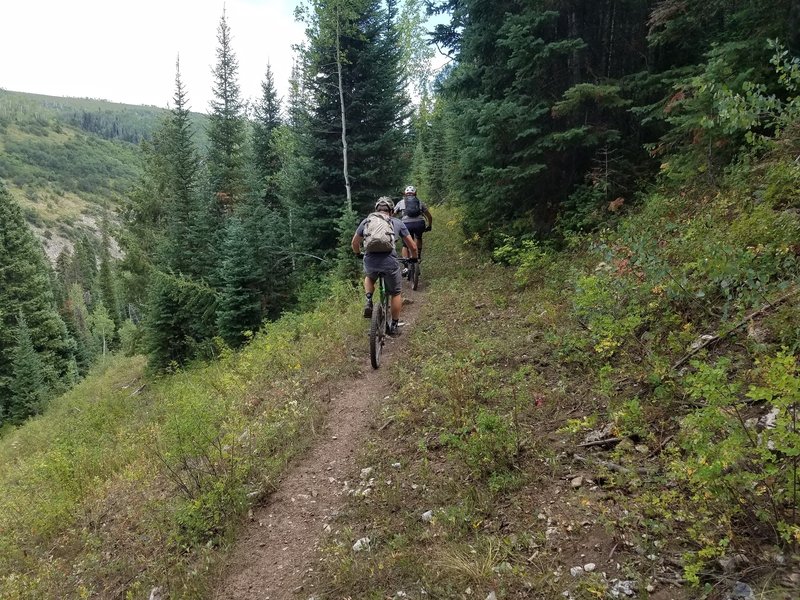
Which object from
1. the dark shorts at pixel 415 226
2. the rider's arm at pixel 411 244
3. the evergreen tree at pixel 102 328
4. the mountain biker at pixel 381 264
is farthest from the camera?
the evergreen tree at pixel 102 328

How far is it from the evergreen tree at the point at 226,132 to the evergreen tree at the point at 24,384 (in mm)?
Answer: 17417

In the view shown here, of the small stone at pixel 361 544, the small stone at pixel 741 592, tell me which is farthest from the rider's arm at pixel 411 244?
the small stone at pixel 741 592

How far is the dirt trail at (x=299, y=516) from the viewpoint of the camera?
390 cm

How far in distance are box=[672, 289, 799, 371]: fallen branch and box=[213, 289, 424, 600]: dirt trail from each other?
372cm

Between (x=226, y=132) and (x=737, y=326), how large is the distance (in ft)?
82.5

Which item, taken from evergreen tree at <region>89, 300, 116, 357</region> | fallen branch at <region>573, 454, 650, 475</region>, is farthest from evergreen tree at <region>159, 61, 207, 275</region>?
evergreen tree at <region>89, 300, 116, 357</region>

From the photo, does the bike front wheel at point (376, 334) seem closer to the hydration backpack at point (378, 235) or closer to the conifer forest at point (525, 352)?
the conifer forest at point (525, 352)

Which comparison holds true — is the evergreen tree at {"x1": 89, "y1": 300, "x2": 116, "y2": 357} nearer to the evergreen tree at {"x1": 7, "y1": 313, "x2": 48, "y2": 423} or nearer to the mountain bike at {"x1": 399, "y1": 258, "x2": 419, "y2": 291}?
the evergreen tree at {"x1": 7, "y1": 313, "x2": 48, "y2": 423}

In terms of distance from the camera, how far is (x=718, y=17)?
816 cm

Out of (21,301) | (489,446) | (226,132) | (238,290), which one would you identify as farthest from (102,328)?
(489,446)

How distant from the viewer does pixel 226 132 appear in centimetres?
2388

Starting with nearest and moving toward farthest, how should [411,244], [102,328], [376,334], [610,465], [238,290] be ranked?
[610,465] → [376,334] → [411,244] → [238,290] → [102,328]

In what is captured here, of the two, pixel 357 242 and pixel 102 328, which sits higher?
pixel 357 242

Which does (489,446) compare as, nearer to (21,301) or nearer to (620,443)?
(620,443)
